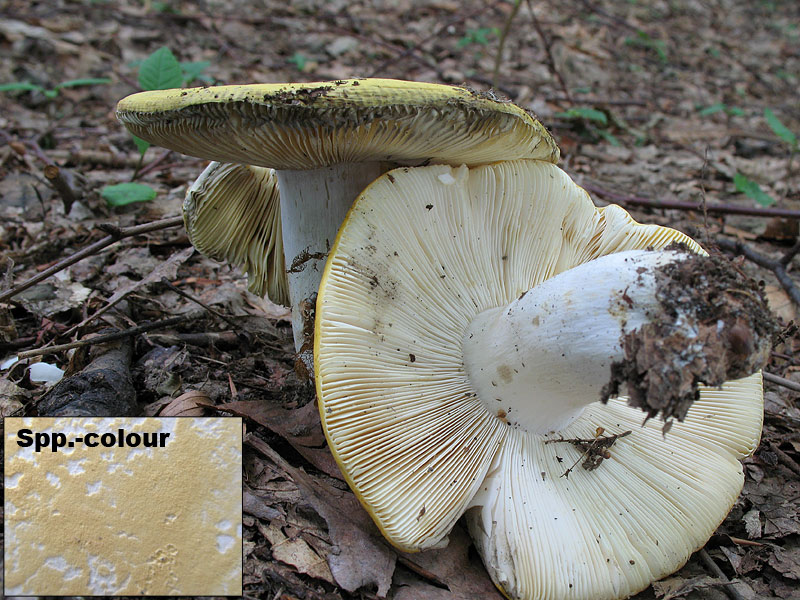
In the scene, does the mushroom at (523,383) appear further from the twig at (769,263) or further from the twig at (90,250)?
the twig at (769,263)

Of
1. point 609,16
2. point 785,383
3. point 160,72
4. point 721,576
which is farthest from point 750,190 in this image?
point 609,16

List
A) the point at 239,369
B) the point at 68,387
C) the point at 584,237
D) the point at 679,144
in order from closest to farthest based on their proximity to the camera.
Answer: the point at 68,387, the point at 584,237, the point at 239,369, the point at 679,144

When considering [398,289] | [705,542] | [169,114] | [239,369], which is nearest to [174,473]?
[239,369]

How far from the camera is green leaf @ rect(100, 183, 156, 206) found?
3258mm

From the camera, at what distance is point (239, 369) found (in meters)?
2.54

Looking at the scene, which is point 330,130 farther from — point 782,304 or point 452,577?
point 782,304

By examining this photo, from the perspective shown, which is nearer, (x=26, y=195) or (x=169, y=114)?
(x=169, y=114)

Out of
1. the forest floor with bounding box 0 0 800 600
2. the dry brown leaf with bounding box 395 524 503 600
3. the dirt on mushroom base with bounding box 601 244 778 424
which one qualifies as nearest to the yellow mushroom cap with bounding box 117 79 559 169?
the dirt on mushroom base with bounding box 601 244 778 424

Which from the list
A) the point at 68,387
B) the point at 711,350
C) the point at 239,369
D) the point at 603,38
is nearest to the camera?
the point at 711,350

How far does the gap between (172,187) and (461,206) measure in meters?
2.97

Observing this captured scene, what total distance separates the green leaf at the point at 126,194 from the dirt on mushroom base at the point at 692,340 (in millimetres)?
2802

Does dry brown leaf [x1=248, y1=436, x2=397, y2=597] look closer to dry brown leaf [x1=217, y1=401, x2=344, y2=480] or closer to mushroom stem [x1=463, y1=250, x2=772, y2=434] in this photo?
dry brown leaf [x1=217, y1=401, x2=344, y2=480]

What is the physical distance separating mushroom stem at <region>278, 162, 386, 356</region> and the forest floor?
1.10ft

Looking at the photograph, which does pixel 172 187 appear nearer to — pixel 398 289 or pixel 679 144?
pixel 398 289
